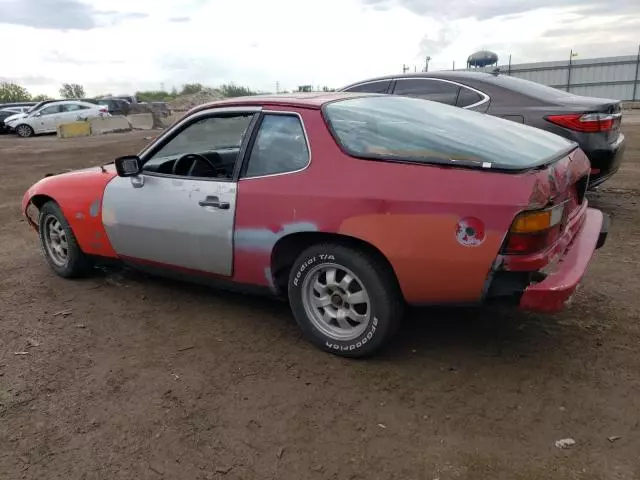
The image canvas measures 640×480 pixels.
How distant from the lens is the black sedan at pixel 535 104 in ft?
17.6

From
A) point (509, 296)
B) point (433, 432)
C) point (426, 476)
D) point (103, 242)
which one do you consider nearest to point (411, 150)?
point (509, 296)

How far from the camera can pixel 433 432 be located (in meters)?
2.53

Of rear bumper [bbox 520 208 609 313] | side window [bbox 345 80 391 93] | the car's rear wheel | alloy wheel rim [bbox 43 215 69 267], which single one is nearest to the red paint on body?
rear bumper [bbox 520 208 609 313]

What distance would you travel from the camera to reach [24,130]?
79.5 feet

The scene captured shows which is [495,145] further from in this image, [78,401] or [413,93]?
[413,93]

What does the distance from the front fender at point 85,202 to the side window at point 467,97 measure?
12.7 feet

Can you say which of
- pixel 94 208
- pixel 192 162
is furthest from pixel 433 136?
pixel 94 208

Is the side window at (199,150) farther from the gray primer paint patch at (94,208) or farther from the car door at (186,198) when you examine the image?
the gray primer paint patch at (94,208)

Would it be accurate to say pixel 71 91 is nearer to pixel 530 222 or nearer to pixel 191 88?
pixel 191 88

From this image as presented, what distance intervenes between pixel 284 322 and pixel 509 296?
1.60 m

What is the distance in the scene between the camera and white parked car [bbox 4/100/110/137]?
79.1 ft

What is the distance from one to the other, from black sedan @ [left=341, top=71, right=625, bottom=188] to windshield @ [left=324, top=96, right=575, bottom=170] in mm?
2027

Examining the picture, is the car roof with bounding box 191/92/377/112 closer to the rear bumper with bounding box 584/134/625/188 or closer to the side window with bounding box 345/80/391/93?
the rear bumper with bounding box 584/134/625/188

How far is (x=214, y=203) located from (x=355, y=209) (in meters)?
1.02
